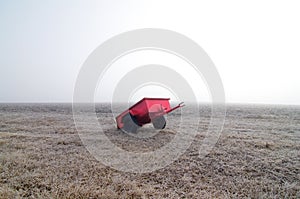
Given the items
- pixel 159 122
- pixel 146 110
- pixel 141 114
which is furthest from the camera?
pixel 159 122

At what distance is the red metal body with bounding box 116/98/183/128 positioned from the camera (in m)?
8.12

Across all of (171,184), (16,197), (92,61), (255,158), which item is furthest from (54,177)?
(255,158)

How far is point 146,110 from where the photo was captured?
8125mm

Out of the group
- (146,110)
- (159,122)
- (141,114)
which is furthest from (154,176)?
(159,122)

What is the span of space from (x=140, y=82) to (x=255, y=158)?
4.38 m

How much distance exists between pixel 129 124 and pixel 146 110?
3.19 ft

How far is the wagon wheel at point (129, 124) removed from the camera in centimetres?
834

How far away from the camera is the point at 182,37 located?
264 inches

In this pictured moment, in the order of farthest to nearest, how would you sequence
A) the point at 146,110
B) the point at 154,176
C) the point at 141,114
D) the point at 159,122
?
the point at 159,122 < the point at 141,114 < the point at 146,110 < the point at 154,176

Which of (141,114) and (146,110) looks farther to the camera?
(141,114)

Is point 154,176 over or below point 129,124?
below

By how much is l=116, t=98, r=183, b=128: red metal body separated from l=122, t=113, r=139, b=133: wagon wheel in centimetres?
14

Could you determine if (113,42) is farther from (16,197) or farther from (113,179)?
(16,197)

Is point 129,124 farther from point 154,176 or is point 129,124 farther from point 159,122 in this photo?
point 154,176
